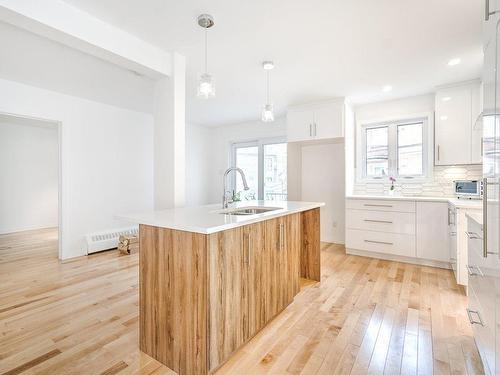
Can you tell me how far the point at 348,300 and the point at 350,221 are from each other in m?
1.69

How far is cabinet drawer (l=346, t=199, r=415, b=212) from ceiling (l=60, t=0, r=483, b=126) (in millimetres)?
1584

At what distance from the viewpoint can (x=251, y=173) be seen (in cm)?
588

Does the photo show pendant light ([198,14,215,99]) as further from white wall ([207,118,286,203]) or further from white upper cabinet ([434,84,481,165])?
white wall ([207,118,286,203])

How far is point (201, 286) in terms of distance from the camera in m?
1.39

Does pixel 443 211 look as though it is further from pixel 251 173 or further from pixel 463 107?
pixel 251 173

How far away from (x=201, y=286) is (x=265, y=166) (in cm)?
444

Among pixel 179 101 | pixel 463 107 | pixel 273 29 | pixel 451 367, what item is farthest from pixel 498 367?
pixel 463 107

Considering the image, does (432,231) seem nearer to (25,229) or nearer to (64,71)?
(64,71)

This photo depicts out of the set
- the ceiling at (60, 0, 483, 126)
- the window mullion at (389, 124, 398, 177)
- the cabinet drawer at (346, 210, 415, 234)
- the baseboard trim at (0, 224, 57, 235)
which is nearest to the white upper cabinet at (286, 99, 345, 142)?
the ceiling at (60, 0, 483, 126)

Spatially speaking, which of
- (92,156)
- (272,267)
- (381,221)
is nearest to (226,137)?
(92,156)

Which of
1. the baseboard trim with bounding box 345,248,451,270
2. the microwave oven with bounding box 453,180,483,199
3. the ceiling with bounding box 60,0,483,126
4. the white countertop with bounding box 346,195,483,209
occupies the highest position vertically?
the ceiling with bounding box 60,0,483,126

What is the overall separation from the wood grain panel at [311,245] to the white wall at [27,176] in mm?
5503

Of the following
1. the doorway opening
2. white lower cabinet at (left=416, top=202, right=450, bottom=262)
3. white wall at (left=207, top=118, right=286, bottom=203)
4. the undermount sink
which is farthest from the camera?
white wall at (left=207, top=118, right=286, bottom=203)

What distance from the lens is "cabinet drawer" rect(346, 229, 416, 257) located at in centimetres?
347
